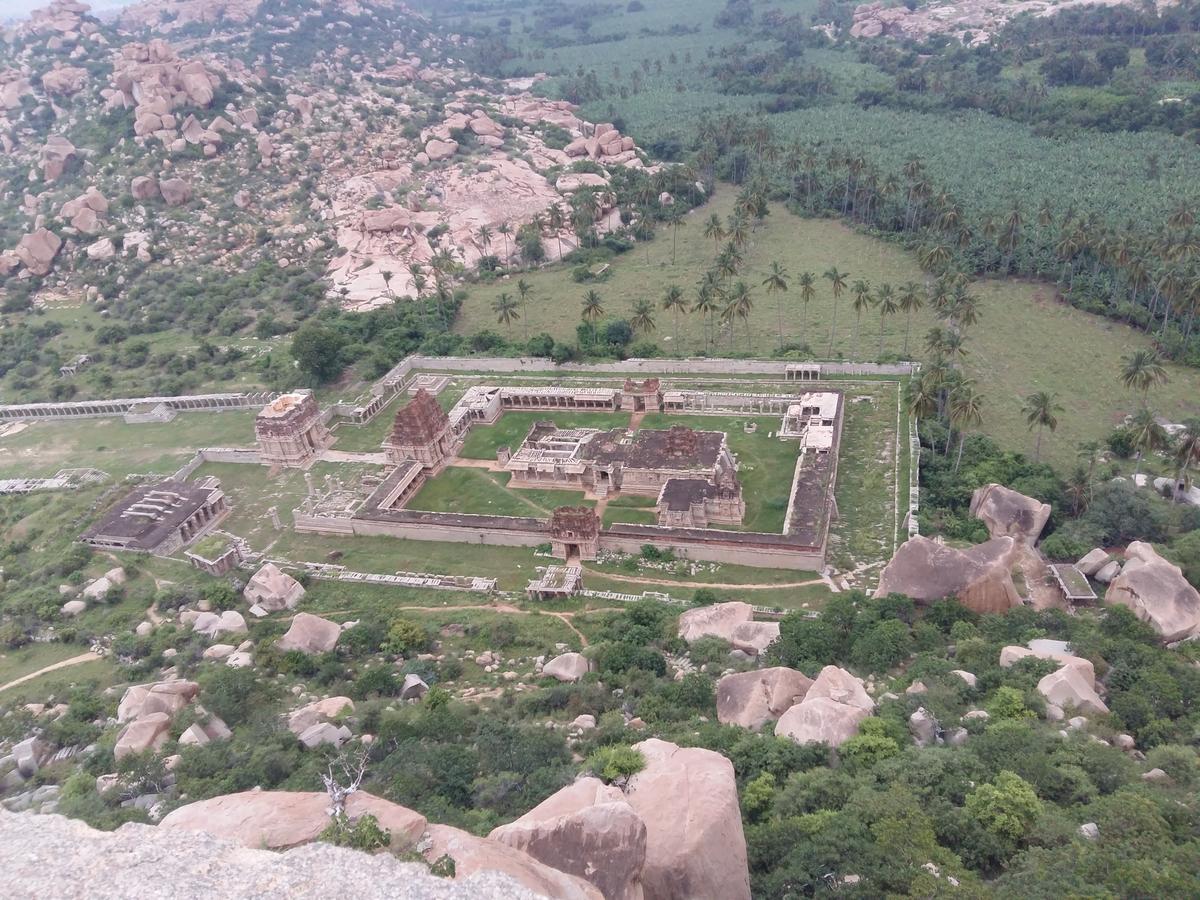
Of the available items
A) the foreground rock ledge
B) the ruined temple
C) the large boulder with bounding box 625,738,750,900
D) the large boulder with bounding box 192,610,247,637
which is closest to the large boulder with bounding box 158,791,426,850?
the foreground rock ledge

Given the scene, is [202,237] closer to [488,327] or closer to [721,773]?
[488,327]

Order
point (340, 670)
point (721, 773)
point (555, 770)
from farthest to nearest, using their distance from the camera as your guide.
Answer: point (340, 670) → point (555, 770) → point (721, 773)

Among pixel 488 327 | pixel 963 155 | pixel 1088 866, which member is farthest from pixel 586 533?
pixel 963 155

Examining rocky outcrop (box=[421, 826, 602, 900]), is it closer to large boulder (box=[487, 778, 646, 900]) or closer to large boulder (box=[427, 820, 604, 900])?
large boulder (box=[427, 820, 604, 900])

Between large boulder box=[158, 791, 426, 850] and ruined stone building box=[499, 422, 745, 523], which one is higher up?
large boulder box=[158, 791, 426, 850]

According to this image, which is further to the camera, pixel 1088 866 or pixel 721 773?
pixel 721 773

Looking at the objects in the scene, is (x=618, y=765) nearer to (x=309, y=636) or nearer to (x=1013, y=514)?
(x=309, y=636)
